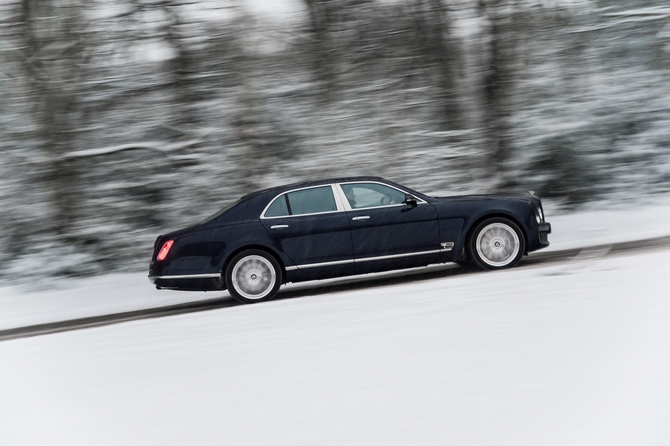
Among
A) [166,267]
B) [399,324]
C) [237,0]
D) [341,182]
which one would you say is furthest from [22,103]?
[399,324]

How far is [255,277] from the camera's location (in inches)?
353

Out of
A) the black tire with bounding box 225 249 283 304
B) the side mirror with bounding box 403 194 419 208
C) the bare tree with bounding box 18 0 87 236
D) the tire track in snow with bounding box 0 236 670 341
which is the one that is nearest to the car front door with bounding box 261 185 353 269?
the black tire with bounding box 225 249 283 304

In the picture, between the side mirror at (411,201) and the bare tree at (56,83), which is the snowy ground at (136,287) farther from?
the side mirror at (411,201)

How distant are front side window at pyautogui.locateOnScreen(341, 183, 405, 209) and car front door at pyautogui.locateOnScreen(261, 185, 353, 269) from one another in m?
0.21

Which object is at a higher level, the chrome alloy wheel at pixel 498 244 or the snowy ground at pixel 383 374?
the chrome alloy wheel at pixel 498 244

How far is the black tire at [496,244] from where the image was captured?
30.0 feet

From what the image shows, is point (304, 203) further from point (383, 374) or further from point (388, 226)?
point (383, 374)

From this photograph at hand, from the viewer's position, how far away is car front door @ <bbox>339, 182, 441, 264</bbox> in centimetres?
896

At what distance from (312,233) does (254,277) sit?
2.82 feet

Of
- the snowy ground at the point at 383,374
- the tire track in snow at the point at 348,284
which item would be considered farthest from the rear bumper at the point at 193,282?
the snowy ground at the point at 383,374

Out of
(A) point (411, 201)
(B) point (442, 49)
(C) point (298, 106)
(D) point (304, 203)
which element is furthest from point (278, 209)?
(B) point (442, 49)

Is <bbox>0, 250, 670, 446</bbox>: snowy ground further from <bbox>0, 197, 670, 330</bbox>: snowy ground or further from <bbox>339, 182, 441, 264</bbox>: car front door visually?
<bbox>0, 197, 670, 330</bbox>: snowy ground

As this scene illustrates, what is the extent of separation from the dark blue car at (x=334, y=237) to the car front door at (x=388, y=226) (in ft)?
0.04

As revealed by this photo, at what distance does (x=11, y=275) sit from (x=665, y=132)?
11.8m
